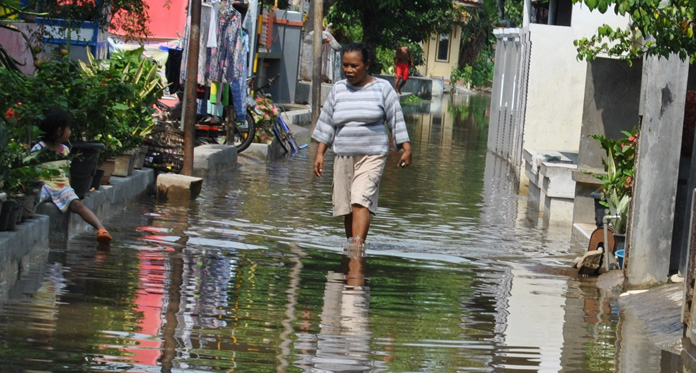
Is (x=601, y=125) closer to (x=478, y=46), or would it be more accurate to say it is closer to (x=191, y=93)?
(x=191, y=93)

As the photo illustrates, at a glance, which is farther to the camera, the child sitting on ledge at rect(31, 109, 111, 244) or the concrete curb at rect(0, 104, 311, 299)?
the child sitting on ledge at rect(31, 109, 111, 244)

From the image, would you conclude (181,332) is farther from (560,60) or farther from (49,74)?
(560,60)

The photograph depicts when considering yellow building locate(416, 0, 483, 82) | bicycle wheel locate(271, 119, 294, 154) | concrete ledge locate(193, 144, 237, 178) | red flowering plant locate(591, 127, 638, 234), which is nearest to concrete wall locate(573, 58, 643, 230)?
red flowering plant locate(591, 127, 638, 234)

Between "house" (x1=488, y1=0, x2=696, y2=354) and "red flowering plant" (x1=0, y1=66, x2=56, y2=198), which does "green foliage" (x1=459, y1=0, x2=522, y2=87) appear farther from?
"red flowering plant" (x1=0, y1=66, x2=56, y2=198)

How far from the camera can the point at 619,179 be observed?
10773 millimetres

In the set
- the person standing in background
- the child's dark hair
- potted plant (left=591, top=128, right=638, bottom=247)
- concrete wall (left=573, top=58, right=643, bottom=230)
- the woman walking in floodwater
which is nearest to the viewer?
the child's dark hair

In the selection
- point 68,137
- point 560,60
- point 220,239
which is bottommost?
point 220,239

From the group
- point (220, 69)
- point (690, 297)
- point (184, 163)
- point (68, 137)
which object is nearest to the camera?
point (690, 297)

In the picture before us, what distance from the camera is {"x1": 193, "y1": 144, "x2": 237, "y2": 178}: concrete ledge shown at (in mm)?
16472

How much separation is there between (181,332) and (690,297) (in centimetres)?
294

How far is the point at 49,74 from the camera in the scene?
35.3 feet

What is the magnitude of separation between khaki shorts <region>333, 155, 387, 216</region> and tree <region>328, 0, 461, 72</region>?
2927 centimetres

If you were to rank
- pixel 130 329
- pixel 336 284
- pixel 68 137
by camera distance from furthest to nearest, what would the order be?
pixel 68 137 < pixel 336 284 < pixel 130 329

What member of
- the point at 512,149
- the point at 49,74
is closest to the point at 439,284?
the point at 49,74
